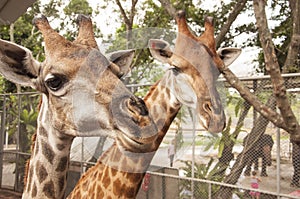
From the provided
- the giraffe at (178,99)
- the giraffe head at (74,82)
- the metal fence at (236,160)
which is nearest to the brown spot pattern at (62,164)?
the giraffe head at (74,82)

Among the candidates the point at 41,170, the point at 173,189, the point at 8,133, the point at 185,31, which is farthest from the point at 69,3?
the point at 41,170

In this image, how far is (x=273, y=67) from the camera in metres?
2.36

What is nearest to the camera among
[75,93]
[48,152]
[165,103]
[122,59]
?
[75,93]

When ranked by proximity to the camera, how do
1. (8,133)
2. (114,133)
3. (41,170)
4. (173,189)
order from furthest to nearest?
1. (8,133)
2. (173,189)
3. (41,170)
4. (114,133)

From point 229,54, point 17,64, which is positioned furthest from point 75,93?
point 229,54

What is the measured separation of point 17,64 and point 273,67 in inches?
63.8

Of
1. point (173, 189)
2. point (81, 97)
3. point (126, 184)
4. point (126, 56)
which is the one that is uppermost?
point (126, 56)

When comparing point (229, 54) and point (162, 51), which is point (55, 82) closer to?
point (162, 51)

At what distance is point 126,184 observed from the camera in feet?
5.97

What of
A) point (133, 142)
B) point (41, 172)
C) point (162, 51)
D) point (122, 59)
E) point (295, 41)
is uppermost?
point (295, 41)

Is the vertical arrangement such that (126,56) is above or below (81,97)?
above

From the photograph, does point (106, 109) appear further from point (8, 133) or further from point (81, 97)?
point (8, 133)

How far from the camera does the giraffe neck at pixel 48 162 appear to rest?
1.33 m

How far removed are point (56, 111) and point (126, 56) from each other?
1.26 feet
